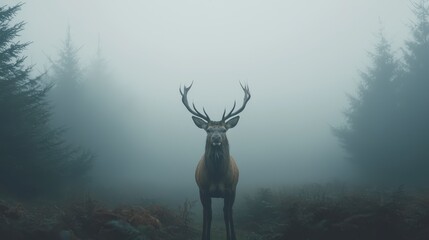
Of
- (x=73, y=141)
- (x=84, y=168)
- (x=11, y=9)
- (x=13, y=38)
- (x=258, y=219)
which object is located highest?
(x=11, y=9)

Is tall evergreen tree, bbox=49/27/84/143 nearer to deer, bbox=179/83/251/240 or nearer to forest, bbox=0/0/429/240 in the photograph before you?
forest, bbox=0/0/429/240

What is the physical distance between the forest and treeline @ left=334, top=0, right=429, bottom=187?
77 mm

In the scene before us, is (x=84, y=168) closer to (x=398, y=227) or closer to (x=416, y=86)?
(x=398, y=227)

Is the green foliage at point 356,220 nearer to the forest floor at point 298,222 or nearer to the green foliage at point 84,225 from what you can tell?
the forest floor at point 298,222

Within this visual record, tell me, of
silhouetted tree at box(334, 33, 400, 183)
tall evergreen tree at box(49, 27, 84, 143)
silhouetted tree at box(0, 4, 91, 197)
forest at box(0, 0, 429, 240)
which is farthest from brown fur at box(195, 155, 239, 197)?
tall evergreen tree at box(49, 27, 84, 143)

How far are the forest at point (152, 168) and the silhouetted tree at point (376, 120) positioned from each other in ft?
0.26

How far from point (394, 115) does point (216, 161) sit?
20.3 meters

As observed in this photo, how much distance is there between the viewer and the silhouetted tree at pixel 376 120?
24.0 meters

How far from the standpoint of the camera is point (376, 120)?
83.4ft

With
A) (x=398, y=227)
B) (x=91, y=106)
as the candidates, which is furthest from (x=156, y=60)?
(x=398, y=227)

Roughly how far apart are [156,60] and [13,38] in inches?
2925

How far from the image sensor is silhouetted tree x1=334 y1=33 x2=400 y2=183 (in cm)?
2402

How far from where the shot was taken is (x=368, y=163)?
25.0 m

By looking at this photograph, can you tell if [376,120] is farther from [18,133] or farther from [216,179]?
[18,133]
